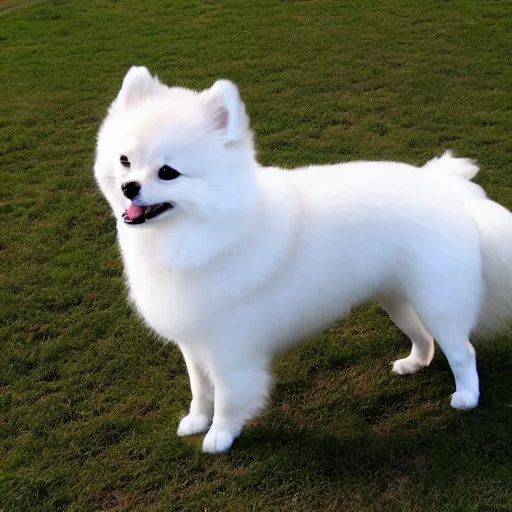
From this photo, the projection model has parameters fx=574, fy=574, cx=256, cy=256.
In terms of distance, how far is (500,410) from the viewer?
9.68 ft

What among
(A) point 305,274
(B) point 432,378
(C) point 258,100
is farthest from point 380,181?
(C) point 258,100

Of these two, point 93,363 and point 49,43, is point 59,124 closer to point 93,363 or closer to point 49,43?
point 49,43

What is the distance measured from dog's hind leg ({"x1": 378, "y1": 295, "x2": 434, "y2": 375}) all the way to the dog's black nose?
1.55m

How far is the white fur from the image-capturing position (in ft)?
6.95

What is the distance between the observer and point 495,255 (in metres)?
2.60

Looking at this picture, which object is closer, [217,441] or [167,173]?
[167,173]

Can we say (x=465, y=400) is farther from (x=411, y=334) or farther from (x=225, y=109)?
(x=225, y=109)

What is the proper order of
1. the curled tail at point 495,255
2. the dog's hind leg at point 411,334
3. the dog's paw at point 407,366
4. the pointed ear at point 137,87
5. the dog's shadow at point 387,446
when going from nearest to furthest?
the pointed ear at point 137,87 → the curled tail at point 495,255 → the dog's shadow at point 387,446 → the dog's hind leg at point 411,334 → the dog's paw at point 407,366

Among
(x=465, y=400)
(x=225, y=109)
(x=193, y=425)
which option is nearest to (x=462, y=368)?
(x=465, y=400)

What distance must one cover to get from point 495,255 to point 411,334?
76cm

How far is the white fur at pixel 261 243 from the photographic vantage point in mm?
2119

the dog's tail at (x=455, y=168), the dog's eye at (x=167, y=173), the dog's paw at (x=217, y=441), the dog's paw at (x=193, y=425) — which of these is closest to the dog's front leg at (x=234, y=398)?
the dog's paw at (x=217, y=441)

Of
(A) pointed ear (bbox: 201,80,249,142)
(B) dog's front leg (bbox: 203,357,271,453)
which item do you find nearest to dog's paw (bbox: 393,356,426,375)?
(B) dog's front leg (bbox: 203,357,271,453)

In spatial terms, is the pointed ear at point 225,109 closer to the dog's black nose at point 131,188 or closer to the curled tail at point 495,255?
the dog's black nose at point 131,188
